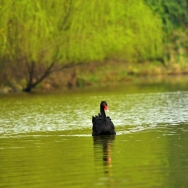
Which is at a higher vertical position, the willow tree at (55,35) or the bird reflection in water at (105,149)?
the willow tree at (55,35)

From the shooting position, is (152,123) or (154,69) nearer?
(152,123)

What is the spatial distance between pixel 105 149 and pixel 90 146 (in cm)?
82

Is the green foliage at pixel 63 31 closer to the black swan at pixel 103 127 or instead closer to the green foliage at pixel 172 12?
the green foliage at pixel 172 12

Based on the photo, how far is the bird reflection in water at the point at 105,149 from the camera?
14.6 meters

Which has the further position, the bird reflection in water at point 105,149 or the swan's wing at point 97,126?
the swan's wing at point 97,126

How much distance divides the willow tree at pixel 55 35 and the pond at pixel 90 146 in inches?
371

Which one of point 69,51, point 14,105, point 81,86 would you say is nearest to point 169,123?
point 14,105

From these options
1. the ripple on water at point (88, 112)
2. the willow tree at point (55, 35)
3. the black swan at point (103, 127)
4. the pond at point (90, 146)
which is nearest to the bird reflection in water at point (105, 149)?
the pond at point (90, 146)

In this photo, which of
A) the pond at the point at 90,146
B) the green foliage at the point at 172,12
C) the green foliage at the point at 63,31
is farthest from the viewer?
the green foliage at the point at 172,12

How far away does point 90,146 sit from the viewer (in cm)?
1845

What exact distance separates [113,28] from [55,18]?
608 centimetres

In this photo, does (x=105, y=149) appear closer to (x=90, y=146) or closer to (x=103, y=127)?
(x=90, y=146)

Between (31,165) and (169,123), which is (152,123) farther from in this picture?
(31,165)

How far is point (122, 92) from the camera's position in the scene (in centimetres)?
4200
